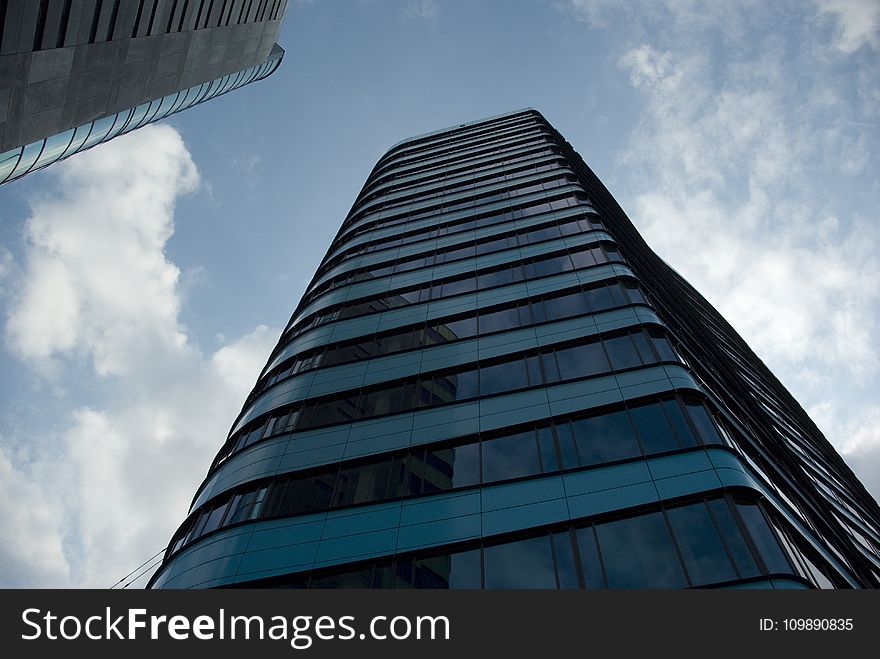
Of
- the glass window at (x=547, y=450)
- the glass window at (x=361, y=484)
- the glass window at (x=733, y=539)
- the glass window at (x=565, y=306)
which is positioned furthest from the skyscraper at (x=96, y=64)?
the glass window at (x=733, y=539)

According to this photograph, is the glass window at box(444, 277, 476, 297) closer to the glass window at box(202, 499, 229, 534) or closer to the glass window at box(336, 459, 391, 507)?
the glass window at box(336, 459, 391, 507)

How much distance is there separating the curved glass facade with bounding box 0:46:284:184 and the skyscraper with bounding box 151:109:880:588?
14.3 metres

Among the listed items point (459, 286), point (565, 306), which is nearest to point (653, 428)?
point (565, 306)

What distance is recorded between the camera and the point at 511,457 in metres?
18.1

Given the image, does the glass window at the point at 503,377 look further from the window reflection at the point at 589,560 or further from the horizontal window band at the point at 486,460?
the window reflection at the point at 589,560

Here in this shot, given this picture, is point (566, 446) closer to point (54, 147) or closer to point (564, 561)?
point (564, 561)

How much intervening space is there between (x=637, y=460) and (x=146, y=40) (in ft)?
98.7

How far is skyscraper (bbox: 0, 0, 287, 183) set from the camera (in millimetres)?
20428

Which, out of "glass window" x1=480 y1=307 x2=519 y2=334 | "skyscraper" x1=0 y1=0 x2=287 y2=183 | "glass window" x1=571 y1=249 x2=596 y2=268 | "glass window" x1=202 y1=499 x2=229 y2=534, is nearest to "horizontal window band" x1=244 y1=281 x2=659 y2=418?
"glass window" x1=480 y1=307 x2=519 y2=334

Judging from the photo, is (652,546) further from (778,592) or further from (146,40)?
(146,40)

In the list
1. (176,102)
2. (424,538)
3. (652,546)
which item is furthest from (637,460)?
(176,102)

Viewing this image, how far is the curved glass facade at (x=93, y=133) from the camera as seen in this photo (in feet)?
79.8

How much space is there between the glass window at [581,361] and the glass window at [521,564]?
748 centimetres

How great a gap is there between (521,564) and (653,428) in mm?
6266
